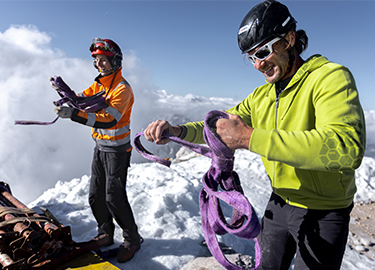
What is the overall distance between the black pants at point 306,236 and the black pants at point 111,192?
2065mm

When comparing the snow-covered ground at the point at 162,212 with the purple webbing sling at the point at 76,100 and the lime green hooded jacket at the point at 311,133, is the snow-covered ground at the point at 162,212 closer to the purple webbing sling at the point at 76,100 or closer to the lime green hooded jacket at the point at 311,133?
the purple webbing sling at the point at 76,100

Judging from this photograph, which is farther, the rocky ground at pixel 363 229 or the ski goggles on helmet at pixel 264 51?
the rocky ground at pixel 363 229

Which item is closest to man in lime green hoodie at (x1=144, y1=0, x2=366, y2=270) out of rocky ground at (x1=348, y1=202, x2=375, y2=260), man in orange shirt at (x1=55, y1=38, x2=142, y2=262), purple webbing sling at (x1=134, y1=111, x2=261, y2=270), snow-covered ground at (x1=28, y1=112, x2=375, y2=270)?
purple webbing sling at (x1=134, y1=111, x2=261, y2=270)

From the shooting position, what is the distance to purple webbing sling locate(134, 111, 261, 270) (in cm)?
146

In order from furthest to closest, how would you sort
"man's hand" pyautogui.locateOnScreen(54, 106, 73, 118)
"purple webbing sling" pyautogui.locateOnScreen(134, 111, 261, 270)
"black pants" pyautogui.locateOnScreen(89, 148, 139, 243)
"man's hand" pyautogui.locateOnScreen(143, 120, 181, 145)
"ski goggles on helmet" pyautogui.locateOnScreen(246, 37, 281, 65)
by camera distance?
1. "black pants" pyautogui.locateOnScreen(89, 148, 139, 243)
2. "man's hand" pyautogui.locateOnScreen(54, 106, 73, 118)
3. "man's hand" pyautogui.locateOnScreen(143, 120, 181, 145)
4. "ski goggles on helmet" pyautogui.locateOnScreen(246, 37, 281, 65)
5. "purple webbing sling" pyautogui.locateOnScreen(134, 111, 261, 270)

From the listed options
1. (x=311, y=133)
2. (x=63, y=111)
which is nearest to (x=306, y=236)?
(x=311, y=133)

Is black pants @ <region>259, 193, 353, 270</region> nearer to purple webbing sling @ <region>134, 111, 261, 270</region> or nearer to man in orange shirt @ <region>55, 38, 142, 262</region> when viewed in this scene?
purple webbing sling @ <region>134, 111, 261, 270</region>

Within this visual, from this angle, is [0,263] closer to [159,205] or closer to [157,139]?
[157,139]

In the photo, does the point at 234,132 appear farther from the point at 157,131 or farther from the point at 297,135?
the point at 157,131

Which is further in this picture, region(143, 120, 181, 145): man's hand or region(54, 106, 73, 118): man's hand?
region(54, 106, 73, 118): man's hand

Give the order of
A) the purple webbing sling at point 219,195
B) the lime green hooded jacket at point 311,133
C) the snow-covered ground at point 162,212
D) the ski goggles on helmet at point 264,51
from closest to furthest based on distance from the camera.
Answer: the lime green hooded jacket at point 311,133, the purple webbing sling at point 219,195, the ski goggles on helmet at point 264,51, the snow-covered ground at point 162,212

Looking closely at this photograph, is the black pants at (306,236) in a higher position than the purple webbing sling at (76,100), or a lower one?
lower

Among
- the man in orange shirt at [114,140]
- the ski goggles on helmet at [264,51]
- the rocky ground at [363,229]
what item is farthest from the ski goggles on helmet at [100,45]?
the rocky ground at [363,229]

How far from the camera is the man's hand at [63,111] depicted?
116 inches
